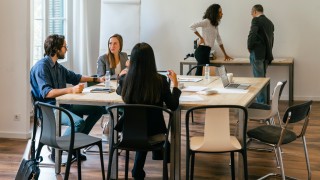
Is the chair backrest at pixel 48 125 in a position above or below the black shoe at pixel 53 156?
above

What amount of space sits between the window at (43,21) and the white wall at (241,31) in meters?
1.78

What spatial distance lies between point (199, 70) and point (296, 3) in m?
2.14

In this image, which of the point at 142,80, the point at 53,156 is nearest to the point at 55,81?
the point at 53,156

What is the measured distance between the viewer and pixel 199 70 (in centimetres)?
775

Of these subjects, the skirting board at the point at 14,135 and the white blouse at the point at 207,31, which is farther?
the white blouse at the point at 207,31

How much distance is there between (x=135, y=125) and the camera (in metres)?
3.70

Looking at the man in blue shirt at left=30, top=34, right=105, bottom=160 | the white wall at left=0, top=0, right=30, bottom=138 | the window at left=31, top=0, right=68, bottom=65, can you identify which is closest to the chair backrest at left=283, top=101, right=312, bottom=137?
the man in blue shirt at left=30, top=34, right=105, bottom=160

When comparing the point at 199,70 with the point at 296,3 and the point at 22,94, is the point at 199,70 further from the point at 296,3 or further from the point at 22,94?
the point at 22,94

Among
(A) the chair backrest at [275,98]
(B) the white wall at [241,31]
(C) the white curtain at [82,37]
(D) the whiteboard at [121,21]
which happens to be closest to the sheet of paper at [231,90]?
(A) the chair backrest at [275,98]

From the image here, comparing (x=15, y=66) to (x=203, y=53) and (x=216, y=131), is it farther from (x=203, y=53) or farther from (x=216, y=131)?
(x=203, y=53)

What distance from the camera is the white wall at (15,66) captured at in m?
5.61

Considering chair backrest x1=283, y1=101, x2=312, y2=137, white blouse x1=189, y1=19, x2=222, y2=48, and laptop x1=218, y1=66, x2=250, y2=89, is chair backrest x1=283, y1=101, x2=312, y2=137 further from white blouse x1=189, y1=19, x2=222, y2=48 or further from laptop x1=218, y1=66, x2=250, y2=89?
white blouse x1=189, y1=19, x2=222, y2=48

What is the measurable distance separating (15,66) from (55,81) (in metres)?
1.04

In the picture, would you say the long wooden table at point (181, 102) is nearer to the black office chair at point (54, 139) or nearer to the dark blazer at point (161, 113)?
the dark blazer at point (161, 113)
